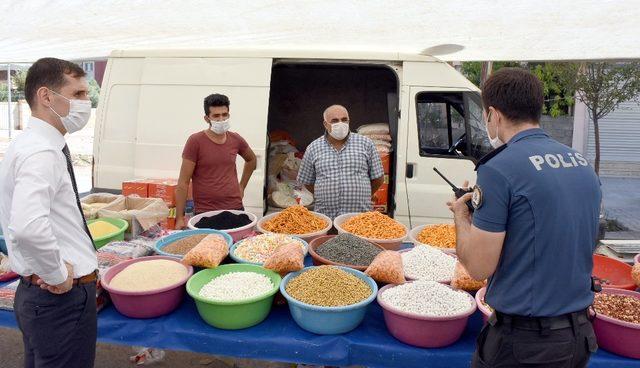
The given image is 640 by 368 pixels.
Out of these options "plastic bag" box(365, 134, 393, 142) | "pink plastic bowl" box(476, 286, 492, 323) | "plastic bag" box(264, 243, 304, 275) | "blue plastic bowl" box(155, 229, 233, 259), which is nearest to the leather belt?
"pink plastic bowl" box(476, 286, 492, 323)

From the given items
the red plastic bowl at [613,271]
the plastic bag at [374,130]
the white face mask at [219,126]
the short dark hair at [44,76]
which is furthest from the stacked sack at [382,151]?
the short dark hair at [44,76]

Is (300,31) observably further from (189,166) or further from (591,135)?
(591,135)

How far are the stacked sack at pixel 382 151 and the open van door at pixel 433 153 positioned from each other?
36 centimetres

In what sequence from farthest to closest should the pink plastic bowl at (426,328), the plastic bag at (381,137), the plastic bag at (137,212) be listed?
the plastic bag at (381,137) < the plastic bag at (137,212) < the pink plastic bowl at (426,328)

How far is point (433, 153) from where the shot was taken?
5039mm

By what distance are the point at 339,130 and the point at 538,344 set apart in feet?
8.91

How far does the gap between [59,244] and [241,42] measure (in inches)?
138

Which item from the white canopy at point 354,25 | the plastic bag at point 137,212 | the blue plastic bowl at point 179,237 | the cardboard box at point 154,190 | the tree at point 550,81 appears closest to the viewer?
the blue plastic bowl at point 179,237

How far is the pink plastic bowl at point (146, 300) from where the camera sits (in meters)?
2.36

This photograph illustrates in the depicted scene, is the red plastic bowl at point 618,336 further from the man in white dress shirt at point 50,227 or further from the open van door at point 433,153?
the open van door at point 433,153

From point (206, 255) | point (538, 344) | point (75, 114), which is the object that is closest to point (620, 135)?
point (538, 344)

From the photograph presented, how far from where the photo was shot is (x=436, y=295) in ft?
7.75

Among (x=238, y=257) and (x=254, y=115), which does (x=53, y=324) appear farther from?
(x=254, y=115)

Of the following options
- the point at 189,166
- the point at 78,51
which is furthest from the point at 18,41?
the point at 189,166
